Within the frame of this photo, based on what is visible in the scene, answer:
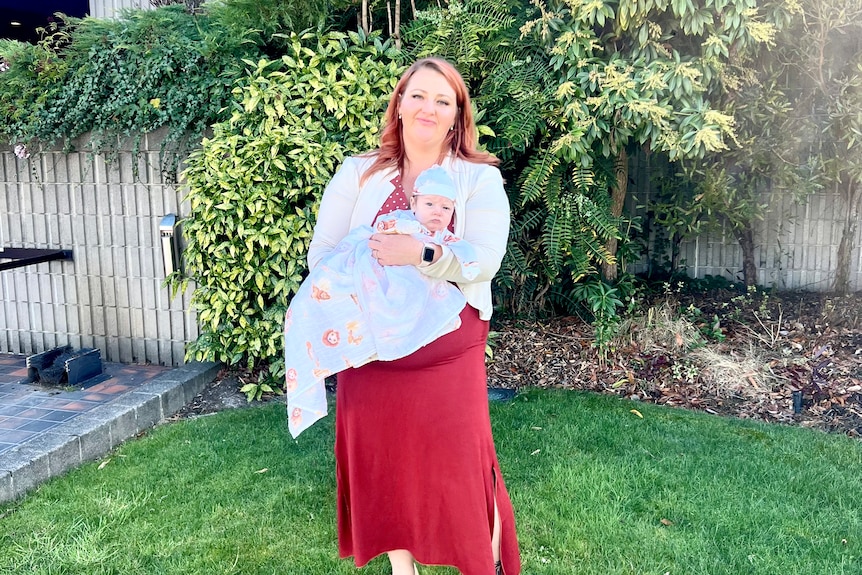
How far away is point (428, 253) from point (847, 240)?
4.64 m

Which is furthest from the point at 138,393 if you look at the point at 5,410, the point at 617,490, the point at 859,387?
the point at 859,387

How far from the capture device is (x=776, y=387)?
14.4 feet

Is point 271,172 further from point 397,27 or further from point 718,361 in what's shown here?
point 718,361

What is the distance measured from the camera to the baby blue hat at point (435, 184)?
212cm

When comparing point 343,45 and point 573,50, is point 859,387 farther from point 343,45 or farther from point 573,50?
point 343,45

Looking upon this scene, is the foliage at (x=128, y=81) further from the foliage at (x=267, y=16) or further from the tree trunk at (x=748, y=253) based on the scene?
the tree trunk at (x=748, y=253)

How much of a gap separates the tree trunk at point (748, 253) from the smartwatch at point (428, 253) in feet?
14.0

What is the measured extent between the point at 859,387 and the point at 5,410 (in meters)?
5.00

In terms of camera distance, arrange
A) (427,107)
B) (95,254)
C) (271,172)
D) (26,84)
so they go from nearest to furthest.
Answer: (427,107)
(271,172)
(26,84)
(95,254)

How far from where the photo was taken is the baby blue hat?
212 cm

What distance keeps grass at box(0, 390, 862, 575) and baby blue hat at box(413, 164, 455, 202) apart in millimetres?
1528

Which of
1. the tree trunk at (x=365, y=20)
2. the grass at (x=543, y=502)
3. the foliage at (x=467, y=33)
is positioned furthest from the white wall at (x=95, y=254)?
the foliage at (x=467, y=33)

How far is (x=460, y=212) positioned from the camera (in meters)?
2.24

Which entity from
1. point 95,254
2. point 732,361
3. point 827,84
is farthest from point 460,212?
point 827,84
